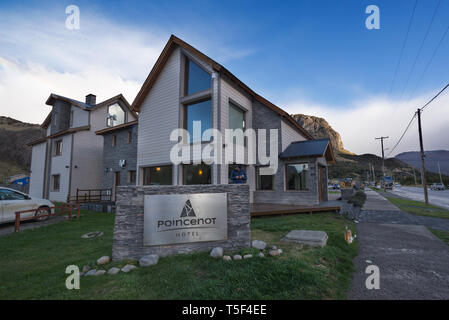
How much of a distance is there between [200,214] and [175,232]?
0.69 metres

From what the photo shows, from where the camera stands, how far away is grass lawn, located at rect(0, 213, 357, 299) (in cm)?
316

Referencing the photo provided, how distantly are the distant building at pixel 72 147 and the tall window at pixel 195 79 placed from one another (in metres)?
10.7

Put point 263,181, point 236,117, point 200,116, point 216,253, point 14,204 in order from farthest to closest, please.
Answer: point 263,181
point 236,117
point 200,116
point 14,204
point 216,253

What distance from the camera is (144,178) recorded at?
12953 millimetres

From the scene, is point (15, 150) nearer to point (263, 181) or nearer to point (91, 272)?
point (263, 181)

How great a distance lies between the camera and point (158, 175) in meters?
12.4

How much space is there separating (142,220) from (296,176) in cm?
999

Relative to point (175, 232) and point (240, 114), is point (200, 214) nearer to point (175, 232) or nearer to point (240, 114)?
point (175, 232)

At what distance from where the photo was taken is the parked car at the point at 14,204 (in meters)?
8.41

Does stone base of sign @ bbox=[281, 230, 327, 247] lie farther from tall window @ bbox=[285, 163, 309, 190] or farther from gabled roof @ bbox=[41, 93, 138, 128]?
gabled roof @ bbox=[41, 93, 138, 128]

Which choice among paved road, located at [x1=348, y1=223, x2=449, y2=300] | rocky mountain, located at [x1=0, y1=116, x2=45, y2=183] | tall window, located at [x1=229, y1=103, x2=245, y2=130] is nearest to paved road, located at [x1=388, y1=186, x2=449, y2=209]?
paved road, located at [x1=348, y1=223, x2=449, y2=300]

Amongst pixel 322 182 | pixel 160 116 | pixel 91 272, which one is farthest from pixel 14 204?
pixel 322 182

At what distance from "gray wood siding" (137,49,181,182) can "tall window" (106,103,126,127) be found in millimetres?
8128
